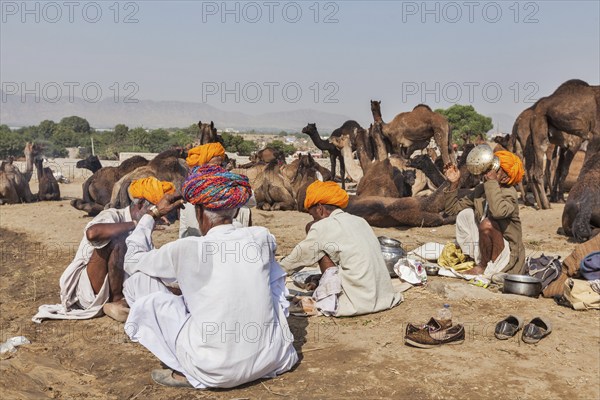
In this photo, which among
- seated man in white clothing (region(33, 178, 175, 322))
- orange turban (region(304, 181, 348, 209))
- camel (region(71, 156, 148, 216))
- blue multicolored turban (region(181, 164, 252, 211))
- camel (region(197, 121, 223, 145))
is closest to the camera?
blue multicolored turban (region(181, 164, 252, 211))

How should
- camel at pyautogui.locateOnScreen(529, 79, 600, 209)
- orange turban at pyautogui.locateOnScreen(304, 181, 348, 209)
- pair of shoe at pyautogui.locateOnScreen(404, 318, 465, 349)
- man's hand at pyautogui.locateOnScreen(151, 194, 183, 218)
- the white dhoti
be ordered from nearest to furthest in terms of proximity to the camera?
man's hand at pyautogui.locateOnScreen(151, 194, 183, 218) < pair of shoe at pyautogui.locateOnScreen(404, 318, 465, 349) < orange turban at pyautogui.locateOnScreen(304, 181, 348, 209) < the white dhoti < camel at pyautogui.locateOnScreen(529, 79, 600, 209)

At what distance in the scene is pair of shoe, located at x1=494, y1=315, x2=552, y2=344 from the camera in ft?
15.9

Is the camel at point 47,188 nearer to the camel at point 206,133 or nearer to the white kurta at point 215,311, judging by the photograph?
the camel at point 206,133

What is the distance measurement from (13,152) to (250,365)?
47137 mm

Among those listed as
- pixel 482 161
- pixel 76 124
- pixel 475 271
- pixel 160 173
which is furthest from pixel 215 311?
pixel 76 124

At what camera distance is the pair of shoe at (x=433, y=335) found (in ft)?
15.7

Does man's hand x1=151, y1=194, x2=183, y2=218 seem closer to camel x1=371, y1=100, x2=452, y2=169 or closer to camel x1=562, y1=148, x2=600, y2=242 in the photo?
camel x1=562, y1=148, x2=600, y2=242

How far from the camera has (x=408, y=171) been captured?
1368 centimetres

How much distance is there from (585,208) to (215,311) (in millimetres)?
6735

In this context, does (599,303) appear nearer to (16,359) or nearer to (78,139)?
(16,359)

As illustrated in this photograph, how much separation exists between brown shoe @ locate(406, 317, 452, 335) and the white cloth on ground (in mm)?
850

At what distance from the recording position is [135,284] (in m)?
4.91

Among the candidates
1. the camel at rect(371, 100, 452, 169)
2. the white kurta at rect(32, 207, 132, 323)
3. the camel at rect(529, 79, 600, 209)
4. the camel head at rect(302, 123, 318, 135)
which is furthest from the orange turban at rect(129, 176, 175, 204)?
the camel head at rect(302, 123, 318, 135)

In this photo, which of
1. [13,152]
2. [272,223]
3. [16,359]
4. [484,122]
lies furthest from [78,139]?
[16,359]
